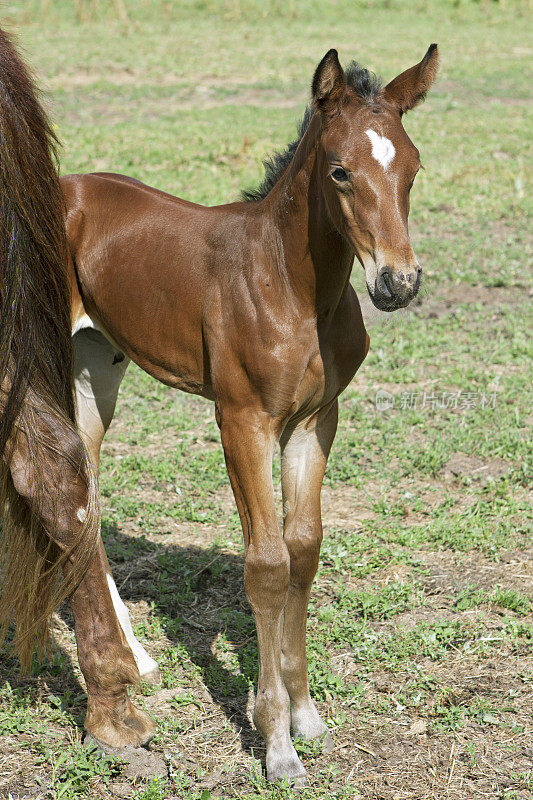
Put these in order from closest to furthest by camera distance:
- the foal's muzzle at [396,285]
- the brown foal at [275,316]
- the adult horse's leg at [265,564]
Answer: the foal's muzzle at [396,285] < the brown foal at [275,316] < the adult horse's leg at [265,564]

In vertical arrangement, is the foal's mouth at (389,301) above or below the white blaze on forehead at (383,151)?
below

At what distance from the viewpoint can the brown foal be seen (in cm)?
229

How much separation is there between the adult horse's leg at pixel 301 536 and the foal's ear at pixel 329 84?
3.11 ft

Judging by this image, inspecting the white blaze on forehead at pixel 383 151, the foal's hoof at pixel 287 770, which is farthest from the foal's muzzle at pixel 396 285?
the foal's hoof at pixel 287 770

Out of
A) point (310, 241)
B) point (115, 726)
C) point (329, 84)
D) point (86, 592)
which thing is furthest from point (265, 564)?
point (329, 84)

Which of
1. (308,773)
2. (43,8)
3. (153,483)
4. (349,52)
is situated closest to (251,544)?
(308,773)

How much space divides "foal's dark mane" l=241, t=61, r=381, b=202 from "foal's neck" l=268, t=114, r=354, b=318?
16 centimetres

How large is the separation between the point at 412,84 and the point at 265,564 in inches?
56.4

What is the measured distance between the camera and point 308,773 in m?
2.71

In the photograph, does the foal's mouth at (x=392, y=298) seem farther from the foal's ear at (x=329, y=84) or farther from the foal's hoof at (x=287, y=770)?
the foal's hoof at (x=287, y=770)

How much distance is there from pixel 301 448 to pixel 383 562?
1.17 metres

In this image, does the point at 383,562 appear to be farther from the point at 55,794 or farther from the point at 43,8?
the point at 43,8

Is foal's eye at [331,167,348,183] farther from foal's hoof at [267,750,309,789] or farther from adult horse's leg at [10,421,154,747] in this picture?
foal's hoof at [267,750,309,789]

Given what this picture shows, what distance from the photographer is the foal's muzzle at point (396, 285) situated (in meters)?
2.16
